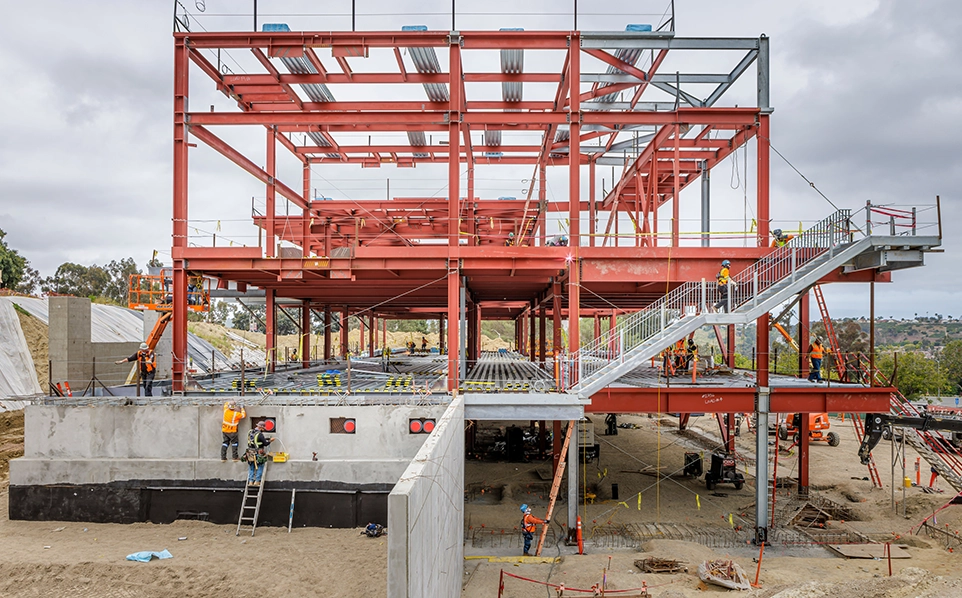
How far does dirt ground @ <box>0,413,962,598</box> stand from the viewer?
11.6 metres

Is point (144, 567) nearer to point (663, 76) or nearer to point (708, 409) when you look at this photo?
point (708, 409)

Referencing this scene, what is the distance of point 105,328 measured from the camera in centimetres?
3722

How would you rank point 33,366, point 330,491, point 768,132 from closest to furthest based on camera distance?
point 330,491
point 768,132
point 33,366

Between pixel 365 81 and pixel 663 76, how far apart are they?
1151 centimetres

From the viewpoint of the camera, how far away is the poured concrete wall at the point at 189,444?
48.4ft

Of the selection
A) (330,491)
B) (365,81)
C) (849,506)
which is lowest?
(849,506)

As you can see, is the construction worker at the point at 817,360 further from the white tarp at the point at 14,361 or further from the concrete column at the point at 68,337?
the white tarp at the point at 14,361

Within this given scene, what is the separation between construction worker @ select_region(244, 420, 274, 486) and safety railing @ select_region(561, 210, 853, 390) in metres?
8.84

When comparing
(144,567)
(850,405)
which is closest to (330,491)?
(144,567)

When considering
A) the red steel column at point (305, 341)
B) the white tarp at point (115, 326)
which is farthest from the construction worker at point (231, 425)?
the white tarp at point (115, 326)

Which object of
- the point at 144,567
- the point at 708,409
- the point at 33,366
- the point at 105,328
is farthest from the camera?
the point at 105,328

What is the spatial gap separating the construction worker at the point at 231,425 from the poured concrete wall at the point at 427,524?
6987 mm

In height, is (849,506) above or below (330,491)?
below

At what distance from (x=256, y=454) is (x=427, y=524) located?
9609 mm
